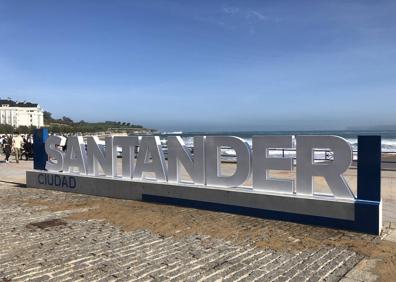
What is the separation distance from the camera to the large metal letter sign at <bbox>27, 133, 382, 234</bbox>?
7.79m

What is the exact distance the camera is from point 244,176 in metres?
9.50

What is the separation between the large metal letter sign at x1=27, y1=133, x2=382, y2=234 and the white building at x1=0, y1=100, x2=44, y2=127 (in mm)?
158888

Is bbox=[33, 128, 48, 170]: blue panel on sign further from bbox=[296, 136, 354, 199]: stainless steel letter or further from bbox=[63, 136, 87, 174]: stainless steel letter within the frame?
bbox=[296, 136, 354, 199]: stainless steel letter

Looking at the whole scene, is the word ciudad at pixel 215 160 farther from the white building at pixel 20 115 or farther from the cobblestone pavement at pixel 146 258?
the white building at pixel 20 115

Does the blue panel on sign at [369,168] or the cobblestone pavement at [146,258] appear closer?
the cobblestone pavement at [146,258]

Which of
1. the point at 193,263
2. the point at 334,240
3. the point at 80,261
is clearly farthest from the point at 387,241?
the point at 80,261

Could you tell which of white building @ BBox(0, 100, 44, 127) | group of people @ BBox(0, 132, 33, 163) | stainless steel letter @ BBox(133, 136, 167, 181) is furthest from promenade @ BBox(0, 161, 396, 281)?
white building @ BBox(0, 100, 44, 127)

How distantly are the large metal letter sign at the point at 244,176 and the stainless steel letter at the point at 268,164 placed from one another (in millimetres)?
20

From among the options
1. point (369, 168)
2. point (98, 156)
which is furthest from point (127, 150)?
point (369, 168)

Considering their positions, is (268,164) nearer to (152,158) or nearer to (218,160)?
(218,160)

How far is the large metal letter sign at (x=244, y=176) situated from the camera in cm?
779

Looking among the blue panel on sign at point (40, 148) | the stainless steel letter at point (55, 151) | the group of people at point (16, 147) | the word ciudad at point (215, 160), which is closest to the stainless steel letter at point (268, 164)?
the word ciudad at point (215, 160)

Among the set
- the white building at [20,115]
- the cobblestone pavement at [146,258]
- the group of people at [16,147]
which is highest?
the white building at [20,115]

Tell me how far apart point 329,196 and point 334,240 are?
4.63 feet
